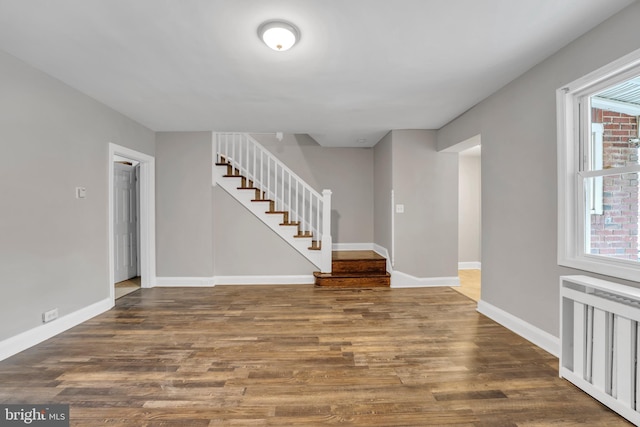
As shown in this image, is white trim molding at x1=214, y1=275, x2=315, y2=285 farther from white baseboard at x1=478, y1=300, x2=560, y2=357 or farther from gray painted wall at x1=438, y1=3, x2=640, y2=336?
gray painted wall at x1=438, y1=3, x2=640, y2=336

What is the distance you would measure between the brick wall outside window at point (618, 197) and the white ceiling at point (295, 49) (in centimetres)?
74

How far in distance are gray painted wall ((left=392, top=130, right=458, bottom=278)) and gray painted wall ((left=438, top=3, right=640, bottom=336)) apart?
1.19 m

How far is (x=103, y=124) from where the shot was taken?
3.64 metres

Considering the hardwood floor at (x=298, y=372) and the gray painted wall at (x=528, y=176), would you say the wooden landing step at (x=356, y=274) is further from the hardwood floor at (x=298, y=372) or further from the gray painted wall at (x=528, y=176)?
the gray painted wall at (x=528, y=176)

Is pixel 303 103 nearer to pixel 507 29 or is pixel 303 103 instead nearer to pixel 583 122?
pixel 507 29

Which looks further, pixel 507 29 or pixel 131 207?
pixel 131 207

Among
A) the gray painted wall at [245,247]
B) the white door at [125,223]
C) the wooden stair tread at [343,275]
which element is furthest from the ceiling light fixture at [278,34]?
the white door at [125,223]

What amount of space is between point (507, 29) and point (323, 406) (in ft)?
9.27

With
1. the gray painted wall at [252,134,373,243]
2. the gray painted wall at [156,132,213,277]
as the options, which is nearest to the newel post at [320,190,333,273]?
the gray painted wall at [252,134,373,243]

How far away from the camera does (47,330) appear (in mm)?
2822

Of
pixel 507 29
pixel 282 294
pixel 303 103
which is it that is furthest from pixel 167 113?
pixel 507 29

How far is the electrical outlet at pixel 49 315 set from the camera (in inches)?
110

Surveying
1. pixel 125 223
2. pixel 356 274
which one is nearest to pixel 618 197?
pixel 356 274

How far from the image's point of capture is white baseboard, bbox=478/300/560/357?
2.52m
